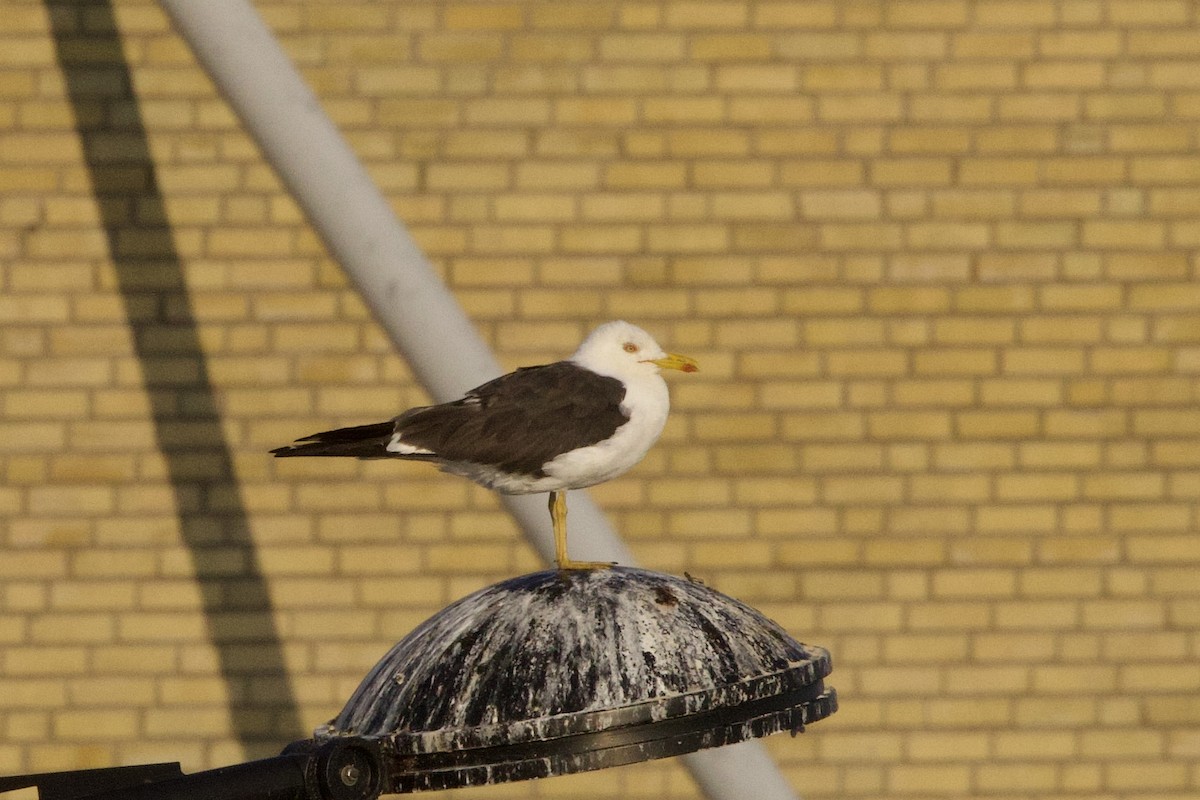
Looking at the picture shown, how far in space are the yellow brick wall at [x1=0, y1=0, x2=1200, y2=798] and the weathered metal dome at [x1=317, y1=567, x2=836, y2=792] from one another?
408cm

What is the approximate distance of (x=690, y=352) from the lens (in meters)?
6.03

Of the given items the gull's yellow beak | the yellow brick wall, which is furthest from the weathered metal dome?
the yellow brick wall

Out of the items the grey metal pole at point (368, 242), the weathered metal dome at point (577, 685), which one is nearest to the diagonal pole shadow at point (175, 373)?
the grey metal pole at point (368, 242)

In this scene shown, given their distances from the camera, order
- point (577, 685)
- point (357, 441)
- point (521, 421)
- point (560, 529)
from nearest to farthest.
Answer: point (577, 685), point (357, 441), point (521, 421), point (560, 529)

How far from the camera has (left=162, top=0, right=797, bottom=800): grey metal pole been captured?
3.62 meters

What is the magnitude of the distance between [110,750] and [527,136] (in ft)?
10.2

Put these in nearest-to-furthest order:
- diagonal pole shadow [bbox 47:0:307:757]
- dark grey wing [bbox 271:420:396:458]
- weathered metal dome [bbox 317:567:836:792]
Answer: weathered metal dome [bbox 317:567:836:792], dark grey wing [bbox 271:420:396:458], diagonal pole shadow [bbox 47:0:307:757]

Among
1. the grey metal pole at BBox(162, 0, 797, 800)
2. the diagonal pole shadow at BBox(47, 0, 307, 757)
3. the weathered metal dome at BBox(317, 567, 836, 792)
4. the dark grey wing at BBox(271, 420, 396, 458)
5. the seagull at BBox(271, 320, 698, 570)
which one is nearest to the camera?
the weathered metal dome at BBox(317, 567, 836, 792)

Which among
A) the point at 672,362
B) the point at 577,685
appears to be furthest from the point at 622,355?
the point at 577,685

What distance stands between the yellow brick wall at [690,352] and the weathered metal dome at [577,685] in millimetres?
4076

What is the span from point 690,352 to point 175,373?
2.17m

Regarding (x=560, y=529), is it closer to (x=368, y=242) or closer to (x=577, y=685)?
(x=577, y=685)

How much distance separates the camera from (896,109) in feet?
19.7

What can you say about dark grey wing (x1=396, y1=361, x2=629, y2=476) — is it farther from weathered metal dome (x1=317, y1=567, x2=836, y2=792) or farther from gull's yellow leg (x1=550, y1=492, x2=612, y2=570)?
weathered metal dome (x1=317, y1=567, x2=836, y2=792)
